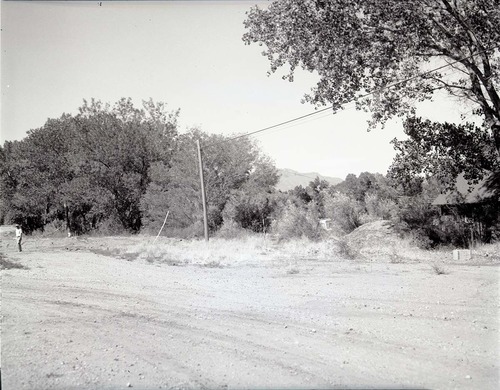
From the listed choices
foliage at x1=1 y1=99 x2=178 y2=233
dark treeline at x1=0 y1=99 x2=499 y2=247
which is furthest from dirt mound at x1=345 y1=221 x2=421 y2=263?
foliage at x1=1 y1=99 x2=178 y2=233

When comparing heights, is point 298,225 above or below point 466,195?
below

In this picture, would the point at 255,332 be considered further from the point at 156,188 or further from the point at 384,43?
the point at 156,188

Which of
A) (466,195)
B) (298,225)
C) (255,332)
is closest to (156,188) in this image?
(298,225)

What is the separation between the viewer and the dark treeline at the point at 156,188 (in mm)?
31906

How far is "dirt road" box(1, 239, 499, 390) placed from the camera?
5309 mm

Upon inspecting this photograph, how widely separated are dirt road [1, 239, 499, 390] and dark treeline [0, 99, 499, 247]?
1756cm

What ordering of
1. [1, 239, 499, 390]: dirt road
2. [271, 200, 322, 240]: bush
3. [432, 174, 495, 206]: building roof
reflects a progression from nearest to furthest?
[1, 239, 499, 390]: dirt road, [432, 174, 495, 206]: building roof, [271, 200, 322, 240]: bush

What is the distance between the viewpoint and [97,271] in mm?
15500

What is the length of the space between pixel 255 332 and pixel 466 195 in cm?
2362

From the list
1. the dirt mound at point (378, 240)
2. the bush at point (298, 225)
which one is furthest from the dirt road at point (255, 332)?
the bush at point (298, 225)

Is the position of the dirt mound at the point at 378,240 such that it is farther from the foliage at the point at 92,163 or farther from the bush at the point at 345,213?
the foliage at the point at 92,163

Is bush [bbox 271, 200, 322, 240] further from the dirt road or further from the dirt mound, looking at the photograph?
the dirt road

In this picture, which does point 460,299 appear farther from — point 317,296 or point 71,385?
point 71,385

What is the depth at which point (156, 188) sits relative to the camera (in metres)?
40.2
